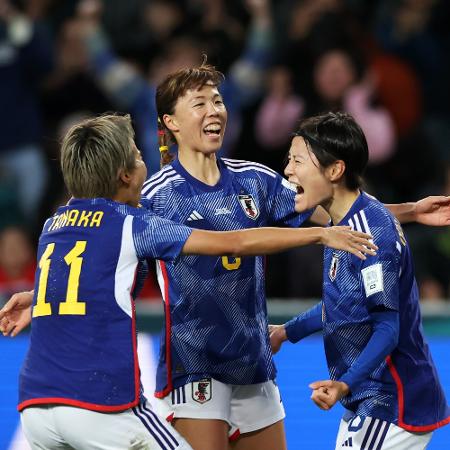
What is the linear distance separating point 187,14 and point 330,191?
20.1 ft

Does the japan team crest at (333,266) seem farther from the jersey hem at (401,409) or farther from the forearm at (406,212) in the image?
the forearm at (406,212)

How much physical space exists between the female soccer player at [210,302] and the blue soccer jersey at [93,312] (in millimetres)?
688

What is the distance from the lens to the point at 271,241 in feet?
11.9

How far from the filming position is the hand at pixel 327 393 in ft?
11.8

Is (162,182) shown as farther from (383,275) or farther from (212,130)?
(383,275)

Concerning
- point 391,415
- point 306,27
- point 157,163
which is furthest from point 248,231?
point 306,27

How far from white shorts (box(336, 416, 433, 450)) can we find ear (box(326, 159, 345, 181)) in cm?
81

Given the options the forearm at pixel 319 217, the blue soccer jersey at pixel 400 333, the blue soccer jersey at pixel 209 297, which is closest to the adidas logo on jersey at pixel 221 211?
the blue soccer jersey at pixel 209 297

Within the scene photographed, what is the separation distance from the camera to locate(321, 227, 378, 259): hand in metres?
3.53

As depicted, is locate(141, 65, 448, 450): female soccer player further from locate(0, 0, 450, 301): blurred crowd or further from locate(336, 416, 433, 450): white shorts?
locate(0, 0, 450, 301): blurred crowd

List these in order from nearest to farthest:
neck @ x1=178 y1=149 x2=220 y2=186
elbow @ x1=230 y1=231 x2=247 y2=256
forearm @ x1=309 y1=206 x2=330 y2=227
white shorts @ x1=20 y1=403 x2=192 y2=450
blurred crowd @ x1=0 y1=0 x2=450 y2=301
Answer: white shorts @ x1=20 y1=403 x2=192 y2=450, elbow @ x1=230 y1=231 x2=247 y2=256, neck @ x1=178 y1=149 x2=220 y2=186, forearm @ x1=309 y1=206 x2=330 y2=227, blurred crowd @ x1=0 y1=0 x2=450 y2=301

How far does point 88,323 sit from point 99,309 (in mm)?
53

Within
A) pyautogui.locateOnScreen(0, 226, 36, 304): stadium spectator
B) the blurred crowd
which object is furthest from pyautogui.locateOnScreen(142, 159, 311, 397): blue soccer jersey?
pyautogui.locateOnScreen(0, 226, 36, 304): stadium spectator

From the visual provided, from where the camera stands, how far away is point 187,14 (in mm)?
9930
